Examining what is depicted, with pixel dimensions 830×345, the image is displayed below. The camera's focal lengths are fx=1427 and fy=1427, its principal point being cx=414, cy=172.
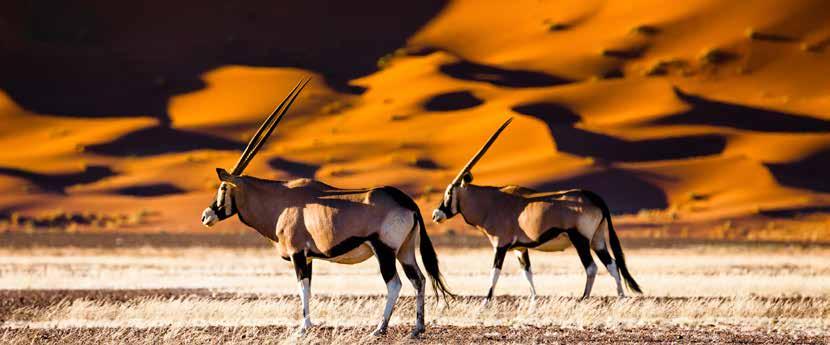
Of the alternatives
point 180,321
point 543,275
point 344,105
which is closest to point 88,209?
point 344,105

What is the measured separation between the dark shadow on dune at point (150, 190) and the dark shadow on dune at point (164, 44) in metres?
16.0

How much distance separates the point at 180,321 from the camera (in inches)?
674

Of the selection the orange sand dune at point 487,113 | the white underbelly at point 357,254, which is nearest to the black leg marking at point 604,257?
the white underbelly at point 357,254

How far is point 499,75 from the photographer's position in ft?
306

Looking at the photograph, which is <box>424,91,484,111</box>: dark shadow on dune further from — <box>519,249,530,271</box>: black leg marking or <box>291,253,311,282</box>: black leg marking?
<box>291,253,311,282</box>: black leg marking

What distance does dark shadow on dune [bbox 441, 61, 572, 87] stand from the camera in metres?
91.0

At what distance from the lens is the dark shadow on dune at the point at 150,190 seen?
239ft

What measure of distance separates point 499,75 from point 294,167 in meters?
22.7

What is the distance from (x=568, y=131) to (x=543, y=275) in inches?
1808

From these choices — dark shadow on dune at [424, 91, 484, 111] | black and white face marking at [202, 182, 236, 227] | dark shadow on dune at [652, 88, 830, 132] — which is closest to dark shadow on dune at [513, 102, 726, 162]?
dark shadow on dune at [652, 88, 830, 132]

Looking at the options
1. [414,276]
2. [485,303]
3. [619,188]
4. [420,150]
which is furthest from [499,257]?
[420,150]

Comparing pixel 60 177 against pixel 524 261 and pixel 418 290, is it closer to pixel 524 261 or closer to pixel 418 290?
pixel 524 261

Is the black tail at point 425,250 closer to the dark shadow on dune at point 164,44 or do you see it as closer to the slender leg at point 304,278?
the slender leg at point 304,278

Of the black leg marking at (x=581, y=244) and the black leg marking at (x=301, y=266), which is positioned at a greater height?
the black leg marking at (x=301, y=266)
